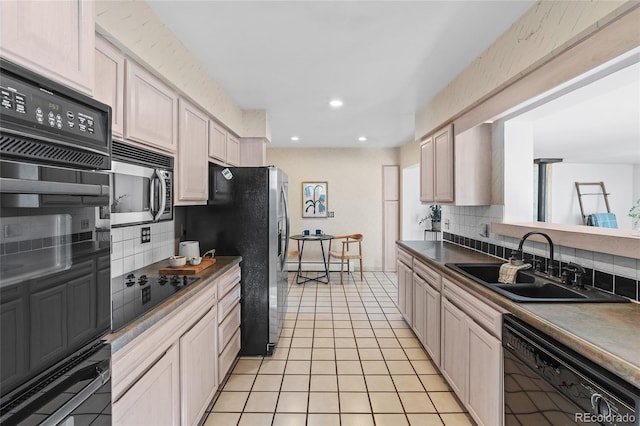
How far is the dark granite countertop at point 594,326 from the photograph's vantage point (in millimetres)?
970

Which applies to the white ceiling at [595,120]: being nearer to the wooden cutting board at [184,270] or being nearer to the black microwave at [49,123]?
the black microwave at [49,123]

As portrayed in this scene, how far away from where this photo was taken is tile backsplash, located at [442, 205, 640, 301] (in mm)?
1538

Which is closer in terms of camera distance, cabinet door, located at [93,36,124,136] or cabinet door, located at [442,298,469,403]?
cabinet door, located at [93,36,124,136]

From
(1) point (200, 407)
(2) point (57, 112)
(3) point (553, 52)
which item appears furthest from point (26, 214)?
(3) point (553, 52)

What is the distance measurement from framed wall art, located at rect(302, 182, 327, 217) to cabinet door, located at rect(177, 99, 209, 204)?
12.6 feet

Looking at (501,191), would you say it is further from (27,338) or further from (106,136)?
(27,338)

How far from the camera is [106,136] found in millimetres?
1008

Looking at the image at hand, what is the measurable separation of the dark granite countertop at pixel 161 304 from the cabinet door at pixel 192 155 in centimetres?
57

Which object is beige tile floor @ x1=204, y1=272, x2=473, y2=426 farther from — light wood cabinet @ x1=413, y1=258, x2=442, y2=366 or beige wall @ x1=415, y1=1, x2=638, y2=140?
beige wall @ x1=415, y1=1, x2=638, y2=140

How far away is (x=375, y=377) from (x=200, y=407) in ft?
→ 4.47

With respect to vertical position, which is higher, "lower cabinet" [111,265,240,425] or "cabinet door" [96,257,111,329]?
"cabinet door" [96,257,111,329]

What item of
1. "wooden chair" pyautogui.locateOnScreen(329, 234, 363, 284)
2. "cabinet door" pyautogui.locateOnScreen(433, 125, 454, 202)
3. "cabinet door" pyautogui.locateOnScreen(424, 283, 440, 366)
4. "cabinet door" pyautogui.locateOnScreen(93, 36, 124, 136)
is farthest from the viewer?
"wooden chair" pyautogui.locateOnScreen(329, 234, 363, 284)

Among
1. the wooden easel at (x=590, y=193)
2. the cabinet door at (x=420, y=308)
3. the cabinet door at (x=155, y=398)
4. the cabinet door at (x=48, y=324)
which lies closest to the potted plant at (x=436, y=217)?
the wooden easel at (x=590, y=193)

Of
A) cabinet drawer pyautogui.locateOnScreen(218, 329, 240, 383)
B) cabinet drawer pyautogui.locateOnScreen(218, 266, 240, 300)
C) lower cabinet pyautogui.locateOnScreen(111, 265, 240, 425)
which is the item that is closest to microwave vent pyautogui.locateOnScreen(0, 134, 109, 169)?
lower cabinet pyautogui.locateOnScreen(111, 265, 240, 425)
